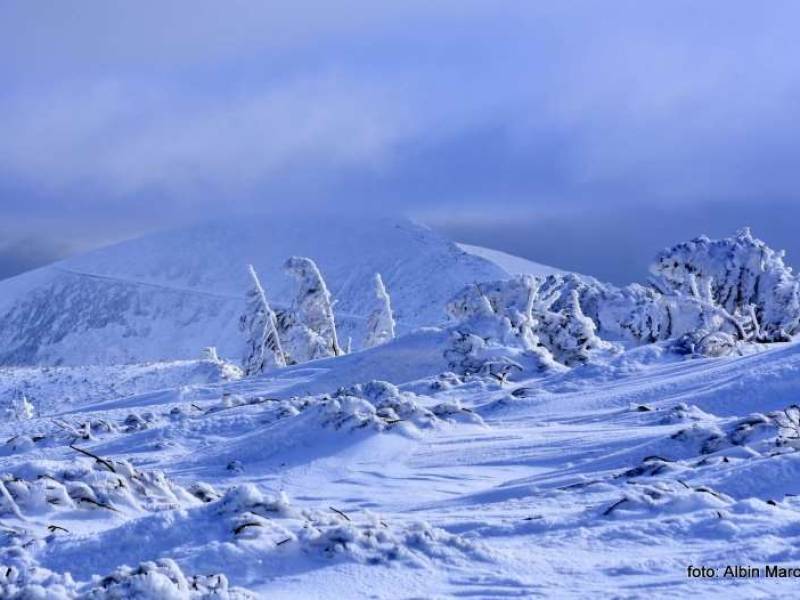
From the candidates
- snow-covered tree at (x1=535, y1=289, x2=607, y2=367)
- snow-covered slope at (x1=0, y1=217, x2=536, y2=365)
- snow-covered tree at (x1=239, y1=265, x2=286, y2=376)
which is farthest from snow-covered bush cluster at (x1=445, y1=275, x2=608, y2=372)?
snow-covered slope at (x1=0, y1=217, x2=536, y2=365)

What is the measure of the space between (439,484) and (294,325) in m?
31.9

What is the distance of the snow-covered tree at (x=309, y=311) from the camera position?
137ft

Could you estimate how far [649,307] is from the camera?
31.6 m

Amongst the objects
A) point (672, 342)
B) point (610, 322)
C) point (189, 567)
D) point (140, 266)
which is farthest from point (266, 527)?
point (140, 266)

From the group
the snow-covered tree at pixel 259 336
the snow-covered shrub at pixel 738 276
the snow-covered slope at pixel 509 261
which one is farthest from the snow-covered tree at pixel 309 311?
the snow-covered slope at pixel 509 261

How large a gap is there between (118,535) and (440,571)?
2160 millimetres

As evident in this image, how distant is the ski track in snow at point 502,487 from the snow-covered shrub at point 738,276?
19.3 m

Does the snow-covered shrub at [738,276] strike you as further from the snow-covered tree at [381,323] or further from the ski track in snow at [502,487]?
the ski track in snow at [502,487]

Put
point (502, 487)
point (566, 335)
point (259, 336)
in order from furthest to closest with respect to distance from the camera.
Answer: point (259, 336), point (566, 335), point (502, 487)

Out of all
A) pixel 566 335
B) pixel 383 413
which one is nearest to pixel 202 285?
pixel 566 335

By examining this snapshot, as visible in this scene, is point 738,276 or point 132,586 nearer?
point 132,586

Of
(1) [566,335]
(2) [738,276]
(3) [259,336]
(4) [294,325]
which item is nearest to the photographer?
(1) [566,335]

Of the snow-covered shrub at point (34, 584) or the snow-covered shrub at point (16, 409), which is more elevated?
the snow-covered shrub at point (34, 584)

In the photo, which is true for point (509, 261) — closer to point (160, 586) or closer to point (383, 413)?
point (383, 413)
